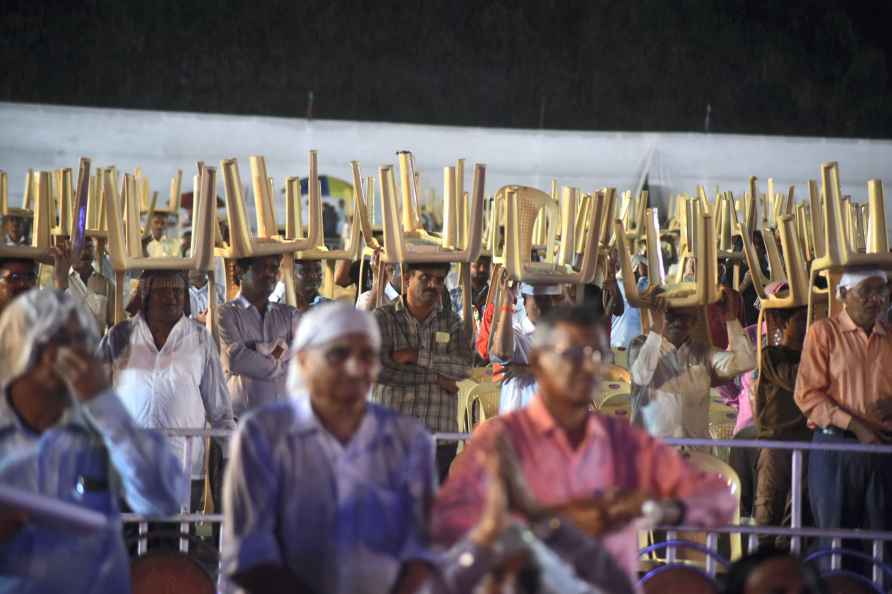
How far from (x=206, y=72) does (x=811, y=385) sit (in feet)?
46.7

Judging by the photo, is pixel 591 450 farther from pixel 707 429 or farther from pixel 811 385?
pixel 707 429

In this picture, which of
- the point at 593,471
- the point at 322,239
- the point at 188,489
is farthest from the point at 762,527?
the point at 322,239

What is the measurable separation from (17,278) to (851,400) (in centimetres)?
389

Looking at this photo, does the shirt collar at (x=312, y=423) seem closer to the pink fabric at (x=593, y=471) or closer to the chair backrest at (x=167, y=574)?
the pink fabric at (x=593, y=471)

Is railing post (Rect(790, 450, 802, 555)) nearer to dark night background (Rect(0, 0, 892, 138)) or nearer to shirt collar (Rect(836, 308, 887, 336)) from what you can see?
shirt collar (Rect(836, 308, 887, 336))

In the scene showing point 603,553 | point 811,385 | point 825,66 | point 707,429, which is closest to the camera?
point 603,553

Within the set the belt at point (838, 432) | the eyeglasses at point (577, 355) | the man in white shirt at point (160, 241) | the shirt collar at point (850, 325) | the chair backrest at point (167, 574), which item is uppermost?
the man in white shirt at point (160, 241)

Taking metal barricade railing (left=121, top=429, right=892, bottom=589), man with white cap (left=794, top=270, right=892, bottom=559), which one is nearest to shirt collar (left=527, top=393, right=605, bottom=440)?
metal barricade railing (left=121, top=429, right=892, bottom=589)

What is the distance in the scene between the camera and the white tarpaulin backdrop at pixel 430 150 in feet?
52.2

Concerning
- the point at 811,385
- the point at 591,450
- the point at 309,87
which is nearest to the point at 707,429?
the point at 811,385

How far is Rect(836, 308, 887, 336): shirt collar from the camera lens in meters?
6.78

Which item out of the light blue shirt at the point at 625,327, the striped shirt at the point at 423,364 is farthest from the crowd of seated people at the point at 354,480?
the light blue shirt at the point at 625,327

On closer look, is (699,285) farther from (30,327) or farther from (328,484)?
(30,327)

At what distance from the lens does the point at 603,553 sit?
355cm
